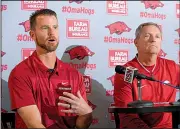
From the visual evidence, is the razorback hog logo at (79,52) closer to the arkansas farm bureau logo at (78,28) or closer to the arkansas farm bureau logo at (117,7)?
the arkansas farm bureau logo at (78,28)

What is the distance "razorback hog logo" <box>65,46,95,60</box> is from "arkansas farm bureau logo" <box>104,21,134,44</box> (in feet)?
0.62

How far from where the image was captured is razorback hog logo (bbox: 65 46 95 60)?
2758 mm

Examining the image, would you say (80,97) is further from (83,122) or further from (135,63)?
(135,63)

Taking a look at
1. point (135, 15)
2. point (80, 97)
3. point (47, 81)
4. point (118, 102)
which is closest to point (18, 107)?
point (47, 81)

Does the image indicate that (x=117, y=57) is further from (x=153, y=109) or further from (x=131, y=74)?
(x=153, y=109)

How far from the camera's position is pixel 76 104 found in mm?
2486

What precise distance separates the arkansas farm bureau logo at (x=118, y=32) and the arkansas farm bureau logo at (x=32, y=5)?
1.95 feet

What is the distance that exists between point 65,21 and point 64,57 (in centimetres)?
31

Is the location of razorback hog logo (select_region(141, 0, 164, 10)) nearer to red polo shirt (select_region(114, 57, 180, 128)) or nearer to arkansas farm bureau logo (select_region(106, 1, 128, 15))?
arkansas farm bureau logo (select_region(106, 1, 128, 15))

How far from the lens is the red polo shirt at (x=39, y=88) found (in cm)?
245

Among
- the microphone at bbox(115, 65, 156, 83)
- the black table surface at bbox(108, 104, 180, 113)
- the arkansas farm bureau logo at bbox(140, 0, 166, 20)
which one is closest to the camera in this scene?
the black table surface at bbox(108, 104, 180, 113)

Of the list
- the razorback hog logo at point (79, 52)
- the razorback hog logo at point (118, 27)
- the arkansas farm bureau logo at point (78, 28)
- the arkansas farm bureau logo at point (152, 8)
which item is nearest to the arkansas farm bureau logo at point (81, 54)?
the razorback hog logo at point (79, 52)

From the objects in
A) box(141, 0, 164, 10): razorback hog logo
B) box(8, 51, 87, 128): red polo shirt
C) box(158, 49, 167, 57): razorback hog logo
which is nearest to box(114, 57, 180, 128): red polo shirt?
box(158, 49, 167, 57): razorback hog logo

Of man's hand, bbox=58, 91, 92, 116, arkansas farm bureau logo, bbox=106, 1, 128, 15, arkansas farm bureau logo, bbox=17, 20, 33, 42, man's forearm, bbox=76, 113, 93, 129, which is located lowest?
man's forearm, bbox=76, 113, 93, 129
